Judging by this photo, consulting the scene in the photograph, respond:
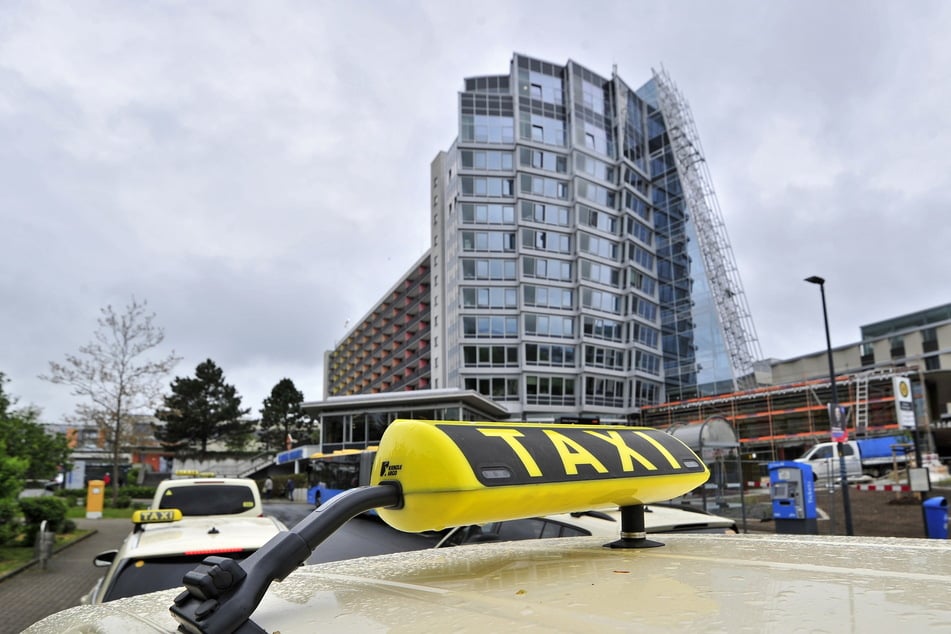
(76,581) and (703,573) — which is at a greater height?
(703,573)

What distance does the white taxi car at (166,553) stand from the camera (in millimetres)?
4584

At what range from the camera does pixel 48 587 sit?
10750 mm

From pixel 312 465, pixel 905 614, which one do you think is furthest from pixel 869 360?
pixel 905 614

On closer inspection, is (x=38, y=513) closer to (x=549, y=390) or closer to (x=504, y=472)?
(x=504, y=472)

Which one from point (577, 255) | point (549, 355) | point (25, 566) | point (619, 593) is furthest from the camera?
point (577, 255)

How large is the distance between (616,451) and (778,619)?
796 millimetres

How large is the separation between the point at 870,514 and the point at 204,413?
229ft

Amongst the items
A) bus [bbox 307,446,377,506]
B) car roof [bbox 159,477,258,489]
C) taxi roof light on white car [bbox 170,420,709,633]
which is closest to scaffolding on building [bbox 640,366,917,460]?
bus [bbox 307,446,377,506]

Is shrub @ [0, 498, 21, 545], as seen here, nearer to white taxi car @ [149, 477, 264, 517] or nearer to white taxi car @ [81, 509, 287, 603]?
white taxi car @ [149, 477, 264, 517]

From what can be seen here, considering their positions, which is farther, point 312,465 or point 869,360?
point 869,360

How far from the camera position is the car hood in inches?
45.8

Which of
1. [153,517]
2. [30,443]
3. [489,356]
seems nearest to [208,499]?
[153,517]

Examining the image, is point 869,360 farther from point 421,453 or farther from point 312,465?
point 421,453

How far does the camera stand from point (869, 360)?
6406 cm
